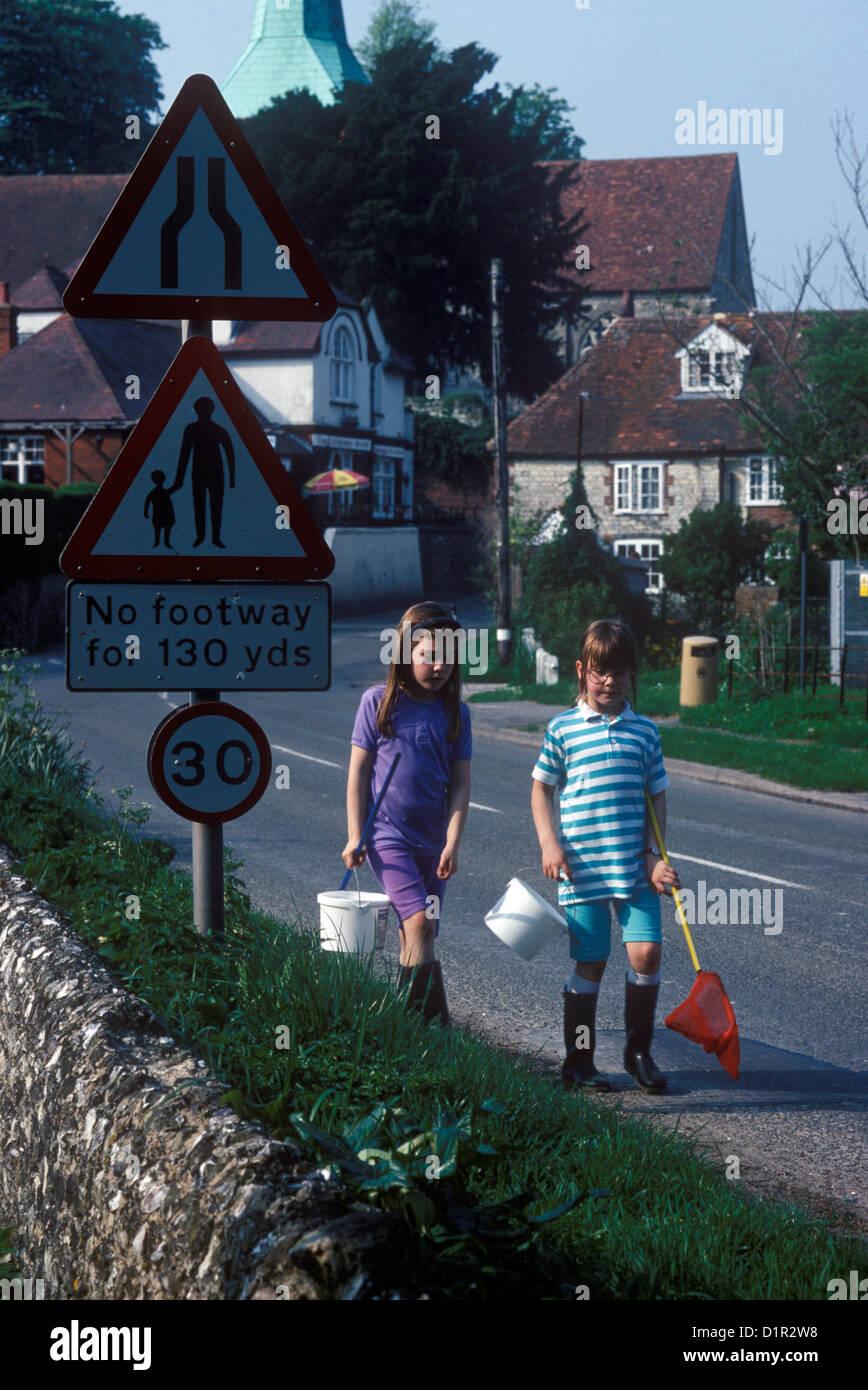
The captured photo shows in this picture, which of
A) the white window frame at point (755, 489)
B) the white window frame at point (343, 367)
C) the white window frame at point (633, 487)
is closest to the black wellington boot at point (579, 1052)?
the white window frame at point (755, 489)

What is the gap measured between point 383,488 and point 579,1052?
167ft

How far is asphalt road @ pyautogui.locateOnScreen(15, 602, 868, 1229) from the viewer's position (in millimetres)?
5488

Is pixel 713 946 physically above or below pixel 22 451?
below

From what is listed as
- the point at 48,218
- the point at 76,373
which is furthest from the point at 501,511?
the point at 48,218

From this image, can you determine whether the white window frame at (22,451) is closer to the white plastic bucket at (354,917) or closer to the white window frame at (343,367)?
the white window frame at (343,367)

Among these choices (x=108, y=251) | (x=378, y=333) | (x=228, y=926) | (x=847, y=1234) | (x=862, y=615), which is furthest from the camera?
(x=378, y=333)

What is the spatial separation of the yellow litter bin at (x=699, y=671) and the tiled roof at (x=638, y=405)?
2385 centimetres

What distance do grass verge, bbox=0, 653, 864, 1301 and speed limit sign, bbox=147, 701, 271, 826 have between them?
19.7 inches

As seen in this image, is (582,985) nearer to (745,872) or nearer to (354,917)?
(354,917)

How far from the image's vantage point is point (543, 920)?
5.87 metres

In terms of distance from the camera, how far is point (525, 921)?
5859 millimetres
